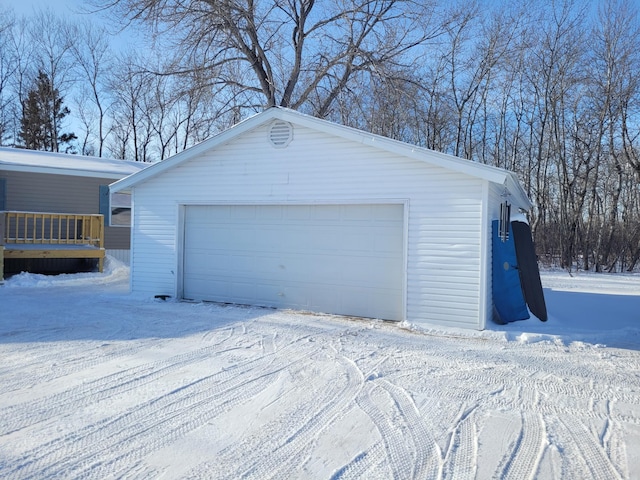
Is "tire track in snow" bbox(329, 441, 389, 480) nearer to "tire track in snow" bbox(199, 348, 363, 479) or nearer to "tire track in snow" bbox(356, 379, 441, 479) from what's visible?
"tire track in snow" bbox(356, 379, 441, 479)

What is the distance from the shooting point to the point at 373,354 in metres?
5.57

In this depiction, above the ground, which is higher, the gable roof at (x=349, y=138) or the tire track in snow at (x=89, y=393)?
the gable roof at (x=349, y=138)

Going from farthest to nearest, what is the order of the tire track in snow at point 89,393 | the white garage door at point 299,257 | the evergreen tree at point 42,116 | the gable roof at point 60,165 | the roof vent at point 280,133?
the evergreen tree at point 42,116, the gable roof at point 60,165, the roof vent at point 280,133, the white garage door at point 299,257, the tire track in snow at point 89,393

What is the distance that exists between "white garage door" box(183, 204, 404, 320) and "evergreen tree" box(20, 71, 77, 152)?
23.4 metres

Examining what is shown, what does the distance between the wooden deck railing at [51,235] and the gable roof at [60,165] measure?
1.34m

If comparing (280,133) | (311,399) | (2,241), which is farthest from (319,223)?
(2,241)

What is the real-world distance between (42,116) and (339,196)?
2659 cm

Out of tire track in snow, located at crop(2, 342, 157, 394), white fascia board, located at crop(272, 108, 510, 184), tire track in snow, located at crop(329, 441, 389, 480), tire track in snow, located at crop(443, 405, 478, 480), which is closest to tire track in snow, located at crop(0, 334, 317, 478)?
tire track in snow, located at crop(329, 441, 389, 480)

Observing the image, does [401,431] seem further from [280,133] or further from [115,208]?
[115,208]

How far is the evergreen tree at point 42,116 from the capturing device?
27422 millimetres

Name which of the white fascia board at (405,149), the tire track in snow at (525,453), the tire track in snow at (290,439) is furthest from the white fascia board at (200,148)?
the tire track in snow at (525,453)

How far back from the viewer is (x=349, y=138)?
7.72m

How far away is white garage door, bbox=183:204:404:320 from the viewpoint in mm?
7781

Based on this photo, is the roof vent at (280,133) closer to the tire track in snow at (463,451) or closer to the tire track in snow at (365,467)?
the tire track in snow at (463,451)
